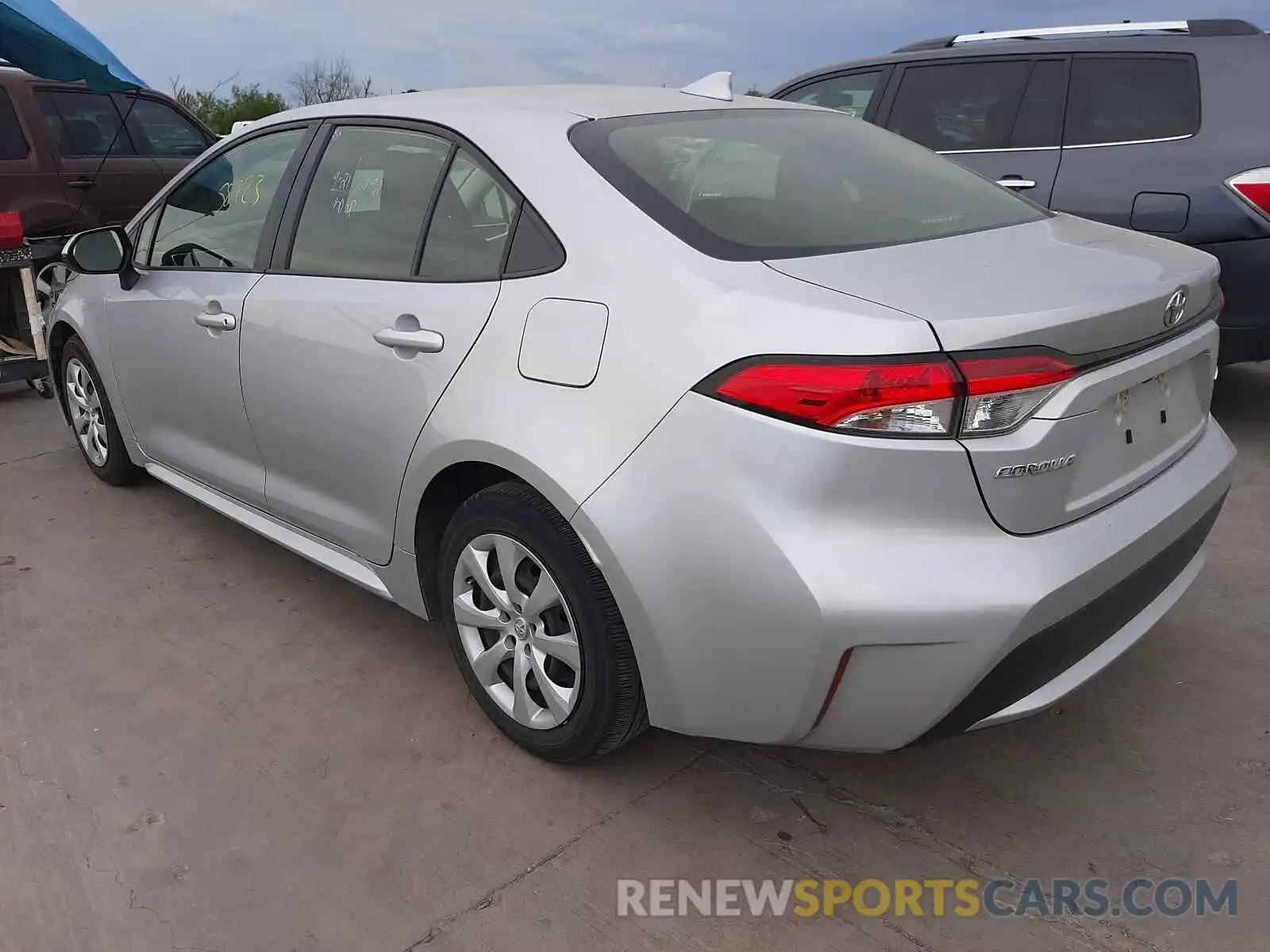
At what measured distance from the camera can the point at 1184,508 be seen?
7.38 ft

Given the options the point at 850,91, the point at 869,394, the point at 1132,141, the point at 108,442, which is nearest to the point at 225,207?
the point at 108,442

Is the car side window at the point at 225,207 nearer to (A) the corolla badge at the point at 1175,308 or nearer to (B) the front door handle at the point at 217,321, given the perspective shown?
(B) the front door handle at the point at 217,321

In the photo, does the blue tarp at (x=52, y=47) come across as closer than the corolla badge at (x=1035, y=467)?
No

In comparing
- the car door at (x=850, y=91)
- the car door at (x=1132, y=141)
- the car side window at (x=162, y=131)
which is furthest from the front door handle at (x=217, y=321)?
the car side window at (x=162, y=131)

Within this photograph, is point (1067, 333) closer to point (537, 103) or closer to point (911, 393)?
point (911, 393)

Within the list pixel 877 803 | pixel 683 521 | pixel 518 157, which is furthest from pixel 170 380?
pixel 877 803

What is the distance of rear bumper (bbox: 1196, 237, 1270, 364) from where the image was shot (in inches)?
171

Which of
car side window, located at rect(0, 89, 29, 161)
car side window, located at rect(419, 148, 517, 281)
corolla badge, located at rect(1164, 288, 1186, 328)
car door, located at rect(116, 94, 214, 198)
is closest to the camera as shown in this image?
corolla badge, located at rect(1164, 288, 1186, 328)

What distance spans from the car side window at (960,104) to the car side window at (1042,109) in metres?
0.04

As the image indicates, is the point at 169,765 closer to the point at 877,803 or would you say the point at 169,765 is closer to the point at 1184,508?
the point at 877,803

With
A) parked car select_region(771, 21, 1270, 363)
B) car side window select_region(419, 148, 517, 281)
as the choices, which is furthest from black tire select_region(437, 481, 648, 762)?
parked car select_region(771, 21, 1270, 363)

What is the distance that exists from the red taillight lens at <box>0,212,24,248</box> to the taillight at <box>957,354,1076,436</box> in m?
5.72

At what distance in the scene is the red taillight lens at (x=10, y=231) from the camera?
5681 millimetres

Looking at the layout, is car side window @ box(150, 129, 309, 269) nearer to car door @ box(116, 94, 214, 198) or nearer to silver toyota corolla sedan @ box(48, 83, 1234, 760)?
silver toyota corolla sedan @ box(48, 83, 1234, 760)
